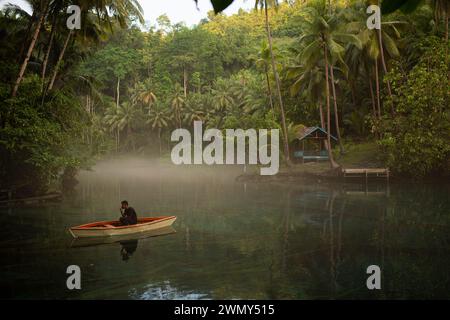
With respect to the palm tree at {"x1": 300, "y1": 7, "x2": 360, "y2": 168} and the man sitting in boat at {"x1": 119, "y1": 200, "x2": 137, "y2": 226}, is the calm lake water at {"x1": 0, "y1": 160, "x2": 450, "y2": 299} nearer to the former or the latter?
the man sitting in boat at {"x1": 119, "y1": 200, "x2": 137, "y2": 226}

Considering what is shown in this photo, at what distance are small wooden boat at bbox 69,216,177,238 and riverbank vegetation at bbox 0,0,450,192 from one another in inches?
328

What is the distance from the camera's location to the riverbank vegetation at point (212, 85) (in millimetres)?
24859

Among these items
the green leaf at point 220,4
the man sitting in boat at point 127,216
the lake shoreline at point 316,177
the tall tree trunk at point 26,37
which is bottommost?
the man sitting in boat at point 127,216

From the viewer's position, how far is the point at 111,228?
1702 centimetres

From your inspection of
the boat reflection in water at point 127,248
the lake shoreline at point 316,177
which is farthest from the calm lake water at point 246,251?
the lake shoreline at point 316,177

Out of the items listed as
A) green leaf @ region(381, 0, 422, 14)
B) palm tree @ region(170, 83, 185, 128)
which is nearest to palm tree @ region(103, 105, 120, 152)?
palm tree @ region(170, 83, 185, 128)

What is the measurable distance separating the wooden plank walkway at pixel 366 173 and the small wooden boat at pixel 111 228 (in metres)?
21.7

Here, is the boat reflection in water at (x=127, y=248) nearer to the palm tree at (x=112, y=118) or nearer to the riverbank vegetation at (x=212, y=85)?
the riverbank vegetation at (x=212, y=85)
